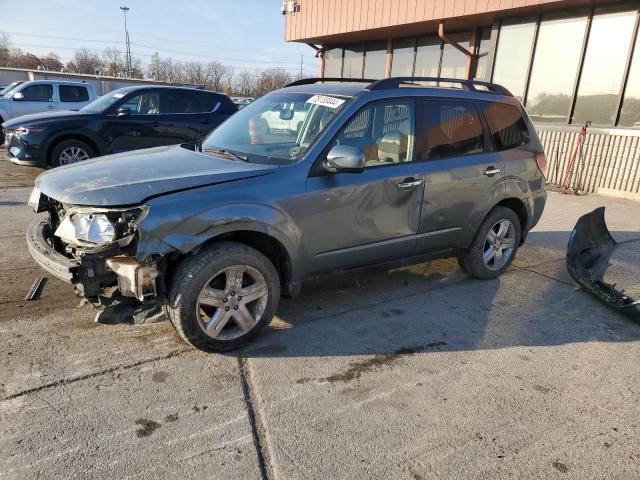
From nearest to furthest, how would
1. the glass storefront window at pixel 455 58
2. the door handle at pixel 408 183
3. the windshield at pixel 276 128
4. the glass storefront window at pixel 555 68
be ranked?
the windshield at pixel 276 128
the door handle at pixel 408 183
the glass storefront window at pixel 555 68
the glass storefront window at pixel 455 58

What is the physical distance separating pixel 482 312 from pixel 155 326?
272 cm

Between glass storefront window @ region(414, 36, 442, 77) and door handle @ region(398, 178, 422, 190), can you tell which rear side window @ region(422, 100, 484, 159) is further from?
glass storefront window @ region(414, 36, 442, 77)

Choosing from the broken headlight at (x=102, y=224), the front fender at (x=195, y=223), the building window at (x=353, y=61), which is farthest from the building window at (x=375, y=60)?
the broken headlight at (x=102, y=224)

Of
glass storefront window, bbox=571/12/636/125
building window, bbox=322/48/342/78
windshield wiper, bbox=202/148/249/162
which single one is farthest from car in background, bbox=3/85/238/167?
building window, bbox=322/48/342/78

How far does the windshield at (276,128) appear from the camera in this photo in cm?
367

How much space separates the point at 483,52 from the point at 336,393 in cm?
1239

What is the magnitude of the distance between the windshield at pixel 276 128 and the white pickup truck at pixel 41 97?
A: 12.8m

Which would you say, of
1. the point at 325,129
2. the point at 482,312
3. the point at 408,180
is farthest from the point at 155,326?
the point at 482,312

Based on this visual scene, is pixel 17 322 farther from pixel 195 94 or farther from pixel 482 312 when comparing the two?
pixel 195 94

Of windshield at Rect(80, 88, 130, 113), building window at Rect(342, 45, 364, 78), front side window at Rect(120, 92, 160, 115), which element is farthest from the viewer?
building window at Rect(342, 45, 364, 78)

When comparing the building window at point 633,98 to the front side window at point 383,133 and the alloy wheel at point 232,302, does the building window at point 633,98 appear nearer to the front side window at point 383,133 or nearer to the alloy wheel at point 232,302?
the front side window at point 383,133

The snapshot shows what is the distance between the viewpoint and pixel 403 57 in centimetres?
1532

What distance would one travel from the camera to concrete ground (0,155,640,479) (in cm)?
241

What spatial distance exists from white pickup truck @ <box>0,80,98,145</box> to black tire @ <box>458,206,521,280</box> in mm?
13995
